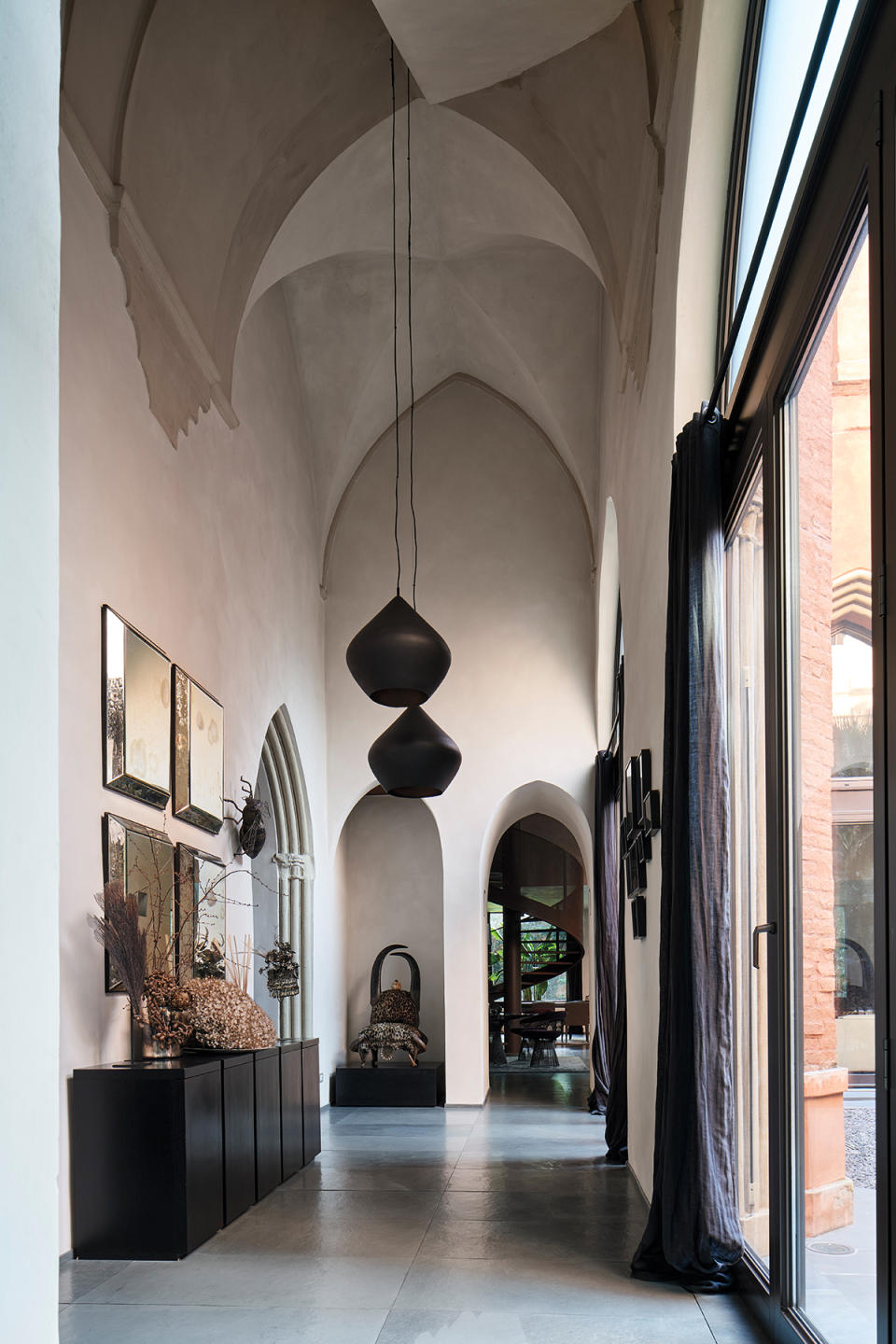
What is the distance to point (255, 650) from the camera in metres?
8.99

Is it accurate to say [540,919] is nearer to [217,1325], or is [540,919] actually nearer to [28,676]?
[217,1325]

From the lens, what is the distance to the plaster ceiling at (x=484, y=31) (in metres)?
5.57

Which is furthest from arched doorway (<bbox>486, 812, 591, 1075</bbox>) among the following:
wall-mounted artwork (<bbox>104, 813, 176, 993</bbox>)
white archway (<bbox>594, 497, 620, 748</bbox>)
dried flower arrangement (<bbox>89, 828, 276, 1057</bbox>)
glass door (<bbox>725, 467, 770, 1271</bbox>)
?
glass door (<bbox>725, 467, 770, 1271</bbox>)

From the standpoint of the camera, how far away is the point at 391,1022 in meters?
11.6

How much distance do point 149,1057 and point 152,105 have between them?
483cm

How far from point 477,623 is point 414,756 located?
195 inches

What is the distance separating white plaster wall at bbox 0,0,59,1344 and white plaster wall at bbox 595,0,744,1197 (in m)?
3.67

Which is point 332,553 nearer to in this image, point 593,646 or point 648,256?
point 593,646

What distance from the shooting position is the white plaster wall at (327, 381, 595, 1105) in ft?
37.4

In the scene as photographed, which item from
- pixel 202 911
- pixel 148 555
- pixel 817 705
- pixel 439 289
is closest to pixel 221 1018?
pixel 202 911

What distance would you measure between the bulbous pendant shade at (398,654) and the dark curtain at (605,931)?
429 centimetres

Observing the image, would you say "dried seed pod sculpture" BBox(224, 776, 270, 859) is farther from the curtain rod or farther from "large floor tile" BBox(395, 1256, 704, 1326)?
the curtain rod

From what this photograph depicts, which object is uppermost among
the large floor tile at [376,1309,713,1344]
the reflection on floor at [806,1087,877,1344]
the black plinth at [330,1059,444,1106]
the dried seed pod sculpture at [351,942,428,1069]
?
the reflection on floor at [806,1087,877,1344]

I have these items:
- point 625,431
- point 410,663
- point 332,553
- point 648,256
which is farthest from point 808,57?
point 332,553
